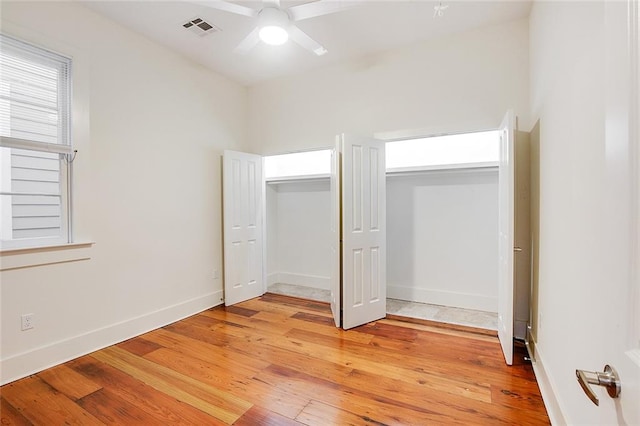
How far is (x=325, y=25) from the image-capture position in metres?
2.94

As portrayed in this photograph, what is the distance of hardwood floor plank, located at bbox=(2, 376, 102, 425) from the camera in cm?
184

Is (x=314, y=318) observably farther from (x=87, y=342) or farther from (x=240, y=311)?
(x=87, y=342)

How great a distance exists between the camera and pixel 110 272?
2857 millimetres

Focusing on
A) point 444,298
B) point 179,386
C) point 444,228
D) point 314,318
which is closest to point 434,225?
point 444,228

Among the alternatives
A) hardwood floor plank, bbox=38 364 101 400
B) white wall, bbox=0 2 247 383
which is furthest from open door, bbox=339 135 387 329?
hardwood floor plank, bbox=38 364 101 400

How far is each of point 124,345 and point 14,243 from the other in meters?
1.22

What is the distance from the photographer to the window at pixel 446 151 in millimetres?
3502

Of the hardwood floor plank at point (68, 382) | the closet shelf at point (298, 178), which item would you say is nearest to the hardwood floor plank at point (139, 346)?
the hardwood floor plank at point (68, 382)

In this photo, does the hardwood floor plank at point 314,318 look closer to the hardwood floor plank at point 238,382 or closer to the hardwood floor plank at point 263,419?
the hardwood floor plank at point 238,382

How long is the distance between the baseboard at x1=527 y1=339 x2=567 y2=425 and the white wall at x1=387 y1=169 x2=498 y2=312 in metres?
1.16

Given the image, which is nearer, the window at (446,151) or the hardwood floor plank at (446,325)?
the hardwood floor plank at (446,325)

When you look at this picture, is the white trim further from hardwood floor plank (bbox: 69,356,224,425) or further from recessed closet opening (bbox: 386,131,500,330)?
recessed closet opening (bbox: 386,131,500,330)

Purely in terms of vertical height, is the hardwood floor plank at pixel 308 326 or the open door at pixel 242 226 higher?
the open door at pixel 242 226

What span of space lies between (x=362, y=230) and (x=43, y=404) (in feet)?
9.12
